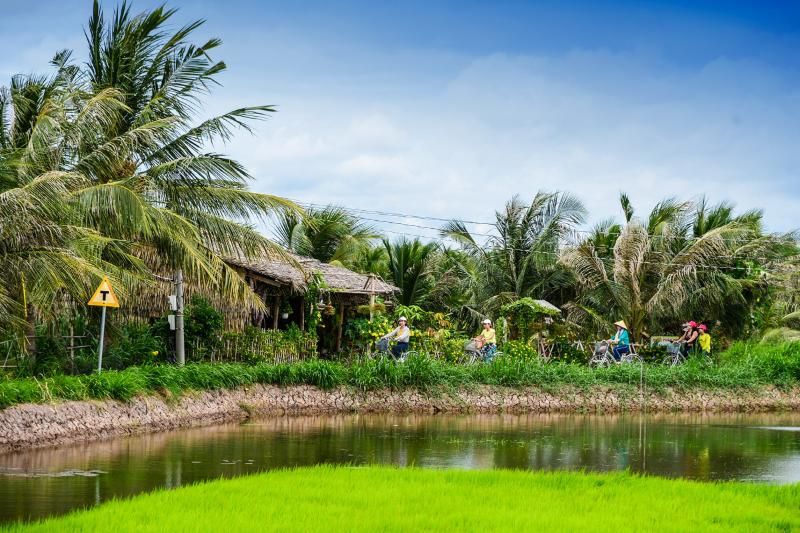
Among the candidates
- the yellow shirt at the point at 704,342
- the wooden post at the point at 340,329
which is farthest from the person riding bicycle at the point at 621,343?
the wooden post at the point at 340,329

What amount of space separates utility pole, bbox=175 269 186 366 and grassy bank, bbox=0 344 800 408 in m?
1.27

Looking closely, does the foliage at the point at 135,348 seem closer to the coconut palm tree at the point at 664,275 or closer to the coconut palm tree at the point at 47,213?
the coconut palm tree at the point at 47,213

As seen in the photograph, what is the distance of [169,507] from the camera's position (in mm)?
8203

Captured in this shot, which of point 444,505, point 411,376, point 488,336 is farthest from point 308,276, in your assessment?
point 444,505

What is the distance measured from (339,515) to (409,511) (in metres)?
0.59

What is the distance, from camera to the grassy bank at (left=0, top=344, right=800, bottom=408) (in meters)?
14.4

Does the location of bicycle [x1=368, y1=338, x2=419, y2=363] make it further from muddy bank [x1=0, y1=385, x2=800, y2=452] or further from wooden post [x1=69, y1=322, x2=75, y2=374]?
wooden post [x1=69, y1=322, x2=75, y2=374]

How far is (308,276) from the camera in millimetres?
21875

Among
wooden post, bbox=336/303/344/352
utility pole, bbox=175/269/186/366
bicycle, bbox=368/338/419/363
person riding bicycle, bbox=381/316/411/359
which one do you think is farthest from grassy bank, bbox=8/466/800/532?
wooden post, bbox=336/303/344/352

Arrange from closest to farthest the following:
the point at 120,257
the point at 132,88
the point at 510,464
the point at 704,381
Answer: the point at 510,464
the point at 120,257
the point at 132,88
the point at 704,381

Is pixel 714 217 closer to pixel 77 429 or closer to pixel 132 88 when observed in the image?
pixel 132 88

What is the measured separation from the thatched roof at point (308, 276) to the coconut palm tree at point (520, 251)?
6678 millimetres

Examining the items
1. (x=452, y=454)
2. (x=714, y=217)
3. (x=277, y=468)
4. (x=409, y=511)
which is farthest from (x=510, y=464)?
(x=714, y=217)

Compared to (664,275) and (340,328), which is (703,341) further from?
(340,328)
